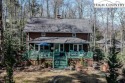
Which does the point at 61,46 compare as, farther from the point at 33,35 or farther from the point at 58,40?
the point at 33,35

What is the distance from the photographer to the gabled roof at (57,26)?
36.8m

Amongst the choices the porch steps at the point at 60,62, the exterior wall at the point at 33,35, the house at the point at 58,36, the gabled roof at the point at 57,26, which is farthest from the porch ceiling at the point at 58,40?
the porch steps at the point at 60,62

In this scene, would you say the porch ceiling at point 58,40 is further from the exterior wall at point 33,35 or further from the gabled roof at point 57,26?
the gabled roof at point 57,26

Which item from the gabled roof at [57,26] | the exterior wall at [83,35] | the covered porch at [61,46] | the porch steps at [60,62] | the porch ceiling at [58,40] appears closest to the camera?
the porch steps at [60,62]

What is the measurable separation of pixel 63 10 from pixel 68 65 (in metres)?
42.1

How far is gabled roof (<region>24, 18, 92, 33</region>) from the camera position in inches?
1451

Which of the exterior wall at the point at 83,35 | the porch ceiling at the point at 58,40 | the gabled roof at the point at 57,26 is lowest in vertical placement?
the porch ceiling at the point at 58,40

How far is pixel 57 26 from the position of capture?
38.1 meters

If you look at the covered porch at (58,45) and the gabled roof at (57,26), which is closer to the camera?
the covered porch at (58,45)

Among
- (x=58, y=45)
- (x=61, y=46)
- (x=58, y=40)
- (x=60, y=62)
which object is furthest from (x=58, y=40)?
(x=60, y=62)

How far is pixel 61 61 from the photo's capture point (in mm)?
29297

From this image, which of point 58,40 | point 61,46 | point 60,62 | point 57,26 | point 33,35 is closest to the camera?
point 60,62

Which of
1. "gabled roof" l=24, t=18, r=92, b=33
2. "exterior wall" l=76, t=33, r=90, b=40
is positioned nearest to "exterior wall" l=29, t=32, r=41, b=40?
"gabled roof" l=24, t=18, r=92, b=33

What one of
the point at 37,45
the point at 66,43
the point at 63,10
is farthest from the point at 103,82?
the point at 63,10
